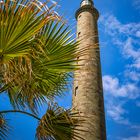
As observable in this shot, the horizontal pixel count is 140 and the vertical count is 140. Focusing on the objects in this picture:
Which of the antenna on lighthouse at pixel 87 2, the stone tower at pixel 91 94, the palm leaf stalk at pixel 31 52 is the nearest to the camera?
the palm leaf stalk at pixel 31 52

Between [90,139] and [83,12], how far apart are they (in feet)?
32.3

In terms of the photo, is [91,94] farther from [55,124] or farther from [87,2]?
[87,2]

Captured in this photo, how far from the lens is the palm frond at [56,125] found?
14.9 feet

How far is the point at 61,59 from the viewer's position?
4480 mm

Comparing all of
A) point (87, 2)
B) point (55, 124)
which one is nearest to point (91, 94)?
point (55, 124)

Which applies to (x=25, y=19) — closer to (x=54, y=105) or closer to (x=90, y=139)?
(x=54, y=105)

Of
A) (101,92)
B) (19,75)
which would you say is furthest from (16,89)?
(101,92)

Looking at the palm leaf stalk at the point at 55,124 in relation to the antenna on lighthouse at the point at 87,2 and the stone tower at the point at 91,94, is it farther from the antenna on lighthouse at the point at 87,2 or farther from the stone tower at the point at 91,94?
the antenna on lighthouse at the point at 87,2

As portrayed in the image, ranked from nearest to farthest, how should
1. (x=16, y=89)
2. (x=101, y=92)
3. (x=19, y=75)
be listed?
(x=19, y=75)
(x=16, y=89)
(x=101, y=92)

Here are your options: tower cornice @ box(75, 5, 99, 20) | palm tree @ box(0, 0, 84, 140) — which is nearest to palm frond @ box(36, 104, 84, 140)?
palm tree @ box(0, 0, 84, 140)

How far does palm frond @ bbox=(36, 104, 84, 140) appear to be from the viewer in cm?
453

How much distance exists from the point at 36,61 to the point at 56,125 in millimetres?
1196

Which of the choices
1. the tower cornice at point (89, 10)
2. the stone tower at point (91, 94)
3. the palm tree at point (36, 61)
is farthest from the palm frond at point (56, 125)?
the tower cornice at point (89, 10)

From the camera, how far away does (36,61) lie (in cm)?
443
